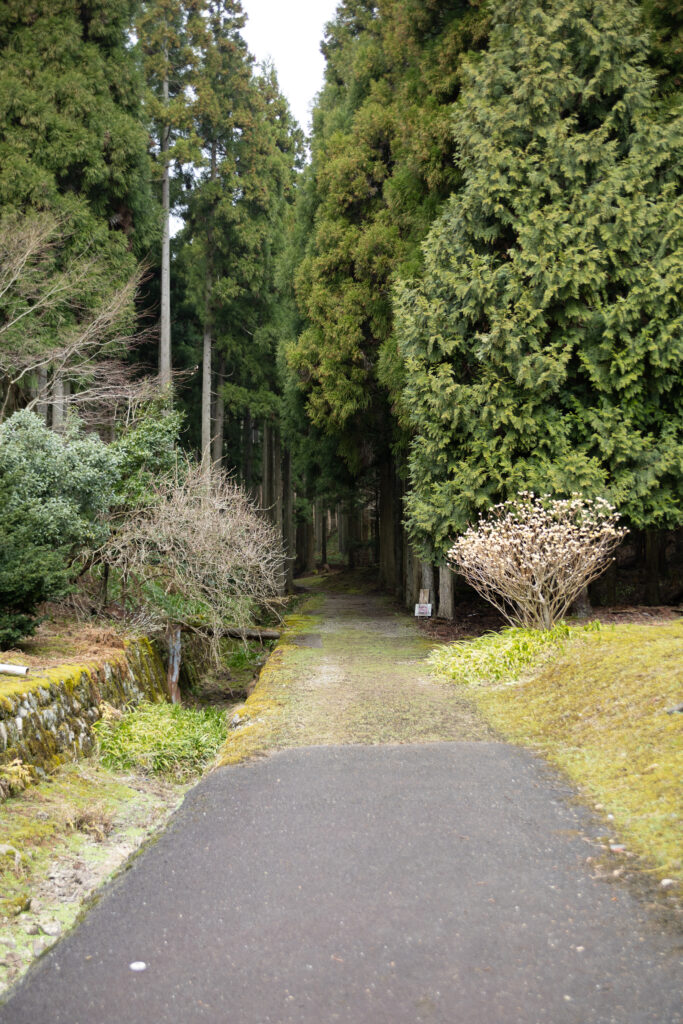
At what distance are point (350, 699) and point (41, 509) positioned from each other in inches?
171

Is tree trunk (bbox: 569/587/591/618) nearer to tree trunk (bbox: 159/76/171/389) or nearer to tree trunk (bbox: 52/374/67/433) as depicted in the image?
tree trunk (bbox: 52/374/67/433)

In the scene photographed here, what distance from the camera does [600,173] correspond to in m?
10.1

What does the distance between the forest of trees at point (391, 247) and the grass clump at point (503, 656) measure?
84.4 inches

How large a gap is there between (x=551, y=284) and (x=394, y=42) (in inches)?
278

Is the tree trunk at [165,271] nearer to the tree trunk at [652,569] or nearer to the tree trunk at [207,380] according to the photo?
the tree trunk at [207,380]

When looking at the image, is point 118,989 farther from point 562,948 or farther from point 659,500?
point 659,500

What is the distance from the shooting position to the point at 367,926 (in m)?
2.85

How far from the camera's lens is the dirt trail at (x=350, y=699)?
5.69m

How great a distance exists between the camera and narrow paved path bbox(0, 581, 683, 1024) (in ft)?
7.88

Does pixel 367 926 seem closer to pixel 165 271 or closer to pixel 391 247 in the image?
pixel 391 247

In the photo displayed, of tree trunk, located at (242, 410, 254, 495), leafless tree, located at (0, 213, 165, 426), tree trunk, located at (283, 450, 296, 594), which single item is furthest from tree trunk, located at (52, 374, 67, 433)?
tree trunk, located at (283, 450, 296, 594)

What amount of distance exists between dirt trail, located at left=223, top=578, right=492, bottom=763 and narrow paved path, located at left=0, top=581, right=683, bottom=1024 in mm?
567

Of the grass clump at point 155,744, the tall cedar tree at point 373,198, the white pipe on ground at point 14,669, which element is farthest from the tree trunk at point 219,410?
the white pipe on ground at point 14,669

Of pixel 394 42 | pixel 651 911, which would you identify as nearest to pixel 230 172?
pixel 394 42
